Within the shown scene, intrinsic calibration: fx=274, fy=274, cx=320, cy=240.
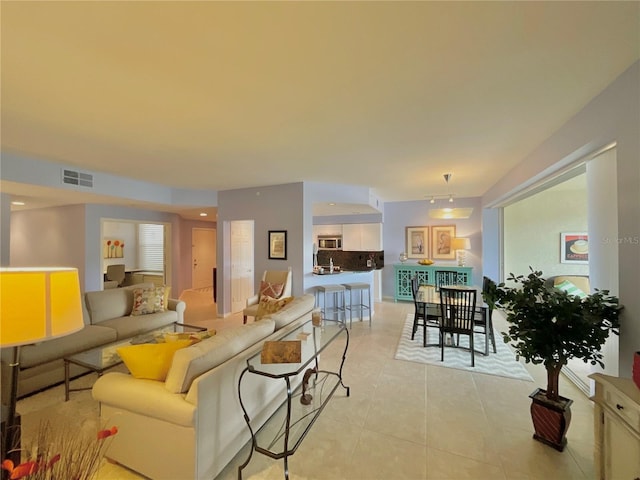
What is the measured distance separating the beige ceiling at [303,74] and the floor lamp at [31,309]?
3.96 feet

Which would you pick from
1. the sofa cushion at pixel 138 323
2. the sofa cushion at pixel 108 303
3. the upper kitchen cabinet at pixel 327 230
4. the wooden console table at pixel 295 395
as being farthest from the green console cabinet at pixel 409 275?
the sofa cushion at pixel 108 303

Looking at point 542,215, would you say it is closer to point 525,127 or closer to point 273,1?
point 525,127

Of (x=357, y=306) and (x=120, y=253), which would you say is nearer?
(x=357, y=306)

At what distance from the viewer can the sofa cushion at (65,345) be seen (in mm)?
2510

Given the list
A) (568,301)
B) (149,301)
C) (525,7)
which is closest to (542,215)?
(568,301)

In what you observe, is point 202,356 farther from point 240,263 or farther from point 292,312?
point 240,263

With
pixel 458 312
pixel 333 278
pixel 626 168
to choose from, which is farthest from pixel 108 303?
pixel 626 168

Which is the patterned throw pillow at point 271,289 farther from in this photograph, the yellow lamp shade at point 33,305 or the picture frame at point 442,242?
the picture frame at point 442,242

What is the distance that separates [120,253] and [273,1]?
8897mm

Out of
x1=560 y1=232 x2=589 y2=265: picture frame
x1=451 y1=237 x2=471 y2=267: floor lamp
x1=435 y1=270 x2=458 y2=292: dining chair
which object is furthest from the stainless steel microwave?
x1=560 y1=232 x2=589 y2=265: picture frame

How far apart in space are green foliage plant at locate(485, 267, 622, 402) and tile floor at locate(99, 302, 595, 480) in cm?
44

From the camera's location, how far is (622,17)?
51.4 inches

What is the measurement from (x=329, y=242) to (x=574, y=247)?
16.2 ft

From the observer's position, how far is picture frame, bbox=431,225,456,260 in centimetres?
660
